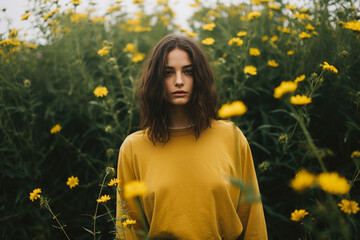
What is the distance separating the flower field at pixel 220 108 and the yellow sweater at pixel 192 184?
1.29 ft

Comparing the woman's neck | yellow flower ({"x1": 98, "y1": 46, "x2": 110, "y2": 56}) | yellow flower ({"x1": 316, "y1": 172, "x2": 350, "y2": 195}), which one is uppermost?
yellow flower ({"x1": 98, "y1": 46, "x2": 110, "y2": 56})

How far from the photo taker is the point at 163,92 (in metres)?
1.50

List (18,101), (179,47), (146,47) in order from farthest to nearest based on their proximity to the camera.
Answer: (146,47), (18,101), (179,47)

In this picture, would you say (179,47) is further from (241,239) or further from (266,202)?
(266,202)

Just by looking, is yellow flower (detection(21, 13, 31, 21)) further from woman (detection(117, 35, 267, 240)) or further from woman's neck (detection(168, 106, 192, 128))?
woman's neck (detection(168, 106, 192, 128))

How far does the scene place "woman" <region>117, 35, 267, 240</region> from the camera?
54.4 inches

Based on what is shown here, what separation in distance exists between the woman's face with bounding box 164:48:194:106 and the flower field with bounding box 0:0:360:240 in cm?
71

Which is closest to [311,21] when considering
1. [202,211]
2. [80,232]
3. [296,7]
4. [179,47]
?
[296,7]

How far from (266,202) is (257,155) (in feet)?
1.20

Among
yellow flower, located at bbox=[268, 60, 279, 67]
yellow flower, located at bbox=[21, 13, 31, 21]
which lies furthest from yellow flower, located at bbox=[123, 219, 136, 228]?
yellow flower, located at bbox=[21, 13, 31, 21]

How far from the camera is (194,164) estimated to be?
141 cm

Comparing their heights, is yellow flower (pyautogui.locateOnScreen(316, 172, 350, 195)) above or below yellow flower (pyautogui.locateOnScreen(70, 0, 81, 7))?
below

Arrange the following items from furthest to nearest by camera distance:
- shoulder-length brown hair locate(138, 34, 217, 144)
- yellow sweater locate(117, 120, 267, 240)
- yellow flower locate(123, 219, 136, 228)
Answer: shoulder-length brown hair locate(138, 34, 217, 144) < yellow sweater locate(117, 120, 267, 240) < yellow flower locate(123, 219, 136, 228)

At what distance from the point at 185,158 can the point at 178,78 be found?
16.2 inches
